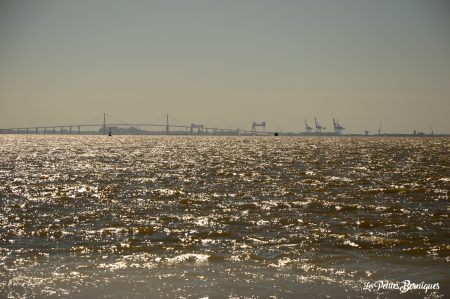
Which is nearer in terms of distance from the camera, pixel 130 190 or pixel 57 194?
pixel 57 194

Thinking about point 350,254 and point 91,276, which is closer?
point 91,276

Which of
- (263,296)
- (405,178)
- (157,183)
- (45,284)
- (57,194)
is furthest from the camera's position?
(405,178)

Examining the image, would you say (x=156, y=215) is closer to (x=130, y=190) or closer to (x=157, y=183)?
(x=130, y=190)

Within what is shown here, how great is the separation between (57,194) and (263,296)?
22.8m

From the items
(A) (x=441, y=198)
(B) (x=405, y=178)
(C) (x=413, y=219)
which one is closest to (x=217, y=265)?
(C) (x=413, y=219)

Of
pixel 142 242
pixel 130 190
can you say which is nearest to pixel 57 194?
pixel 130 190

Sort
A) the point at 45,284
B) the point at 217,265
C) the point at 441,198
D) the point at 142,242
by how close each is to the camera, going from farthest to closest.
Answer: the point at 441,198 → the point at 142,242 → the point at 217,265 → the point at 45,284

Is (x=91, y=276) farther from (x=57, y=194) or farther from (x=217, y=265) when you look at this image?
(x=57, y=194)

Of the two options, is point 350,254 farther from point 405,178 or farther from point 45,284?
point 405,178

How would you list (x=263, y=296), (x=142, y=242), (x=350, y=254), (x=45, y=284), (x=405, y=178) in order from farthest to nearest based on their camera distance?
1. (x=405, y=178)
2. (x=142, y=242)
3. (x=350, y=254)
4. (x=45, y=284)
5. (x=263, y=296)

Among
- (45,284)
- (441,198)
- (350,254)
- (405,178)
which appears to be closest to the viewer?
(45,284)

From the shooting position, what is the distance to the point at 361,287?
41.4 ft

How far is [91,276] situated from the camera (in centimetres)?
1359

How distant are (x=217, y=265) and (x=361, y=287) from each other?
13.0 ft
